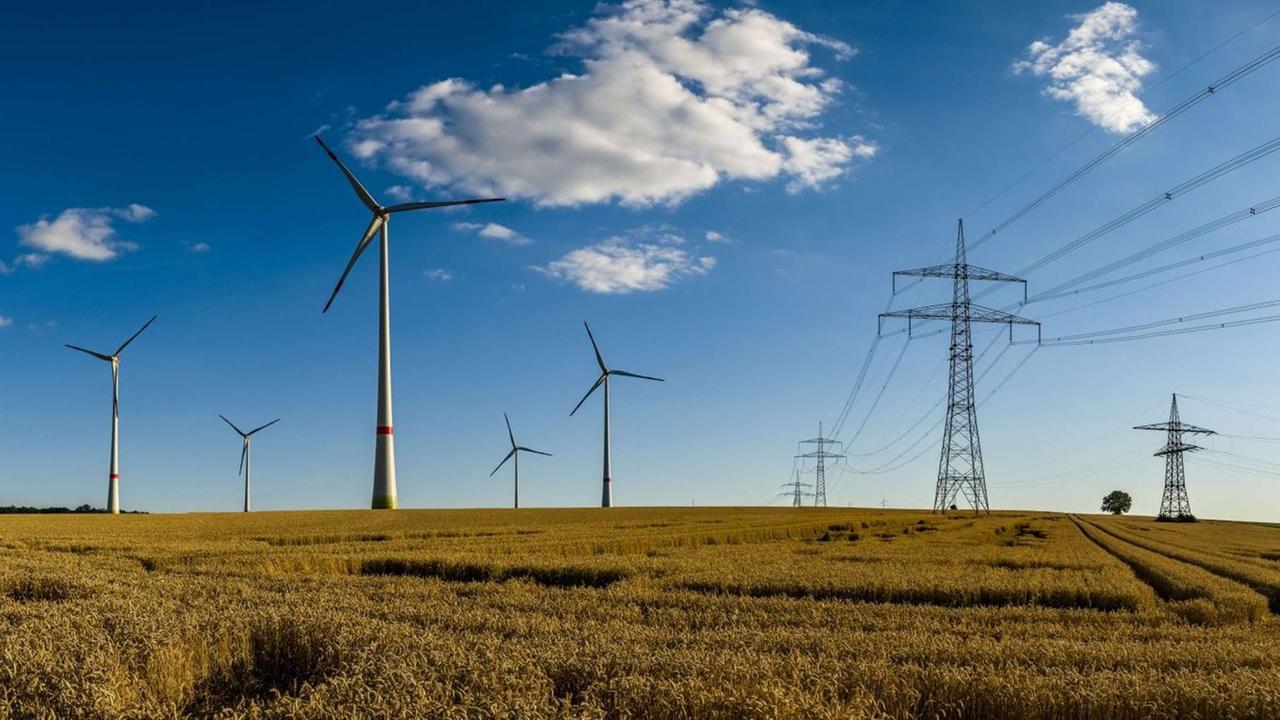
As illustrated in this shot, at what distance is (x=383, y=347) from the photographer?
8538cm

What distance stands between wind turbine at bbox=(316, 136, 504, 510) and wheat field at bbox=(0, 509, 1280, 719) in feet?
172

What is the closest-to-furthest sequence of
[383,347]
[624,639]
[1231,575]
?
[624,639]
[1231,575]
[383,347]

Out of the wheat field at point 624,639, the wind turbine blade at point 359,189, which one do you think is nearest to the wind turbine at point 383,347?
the wind turbine blade at point 359,189

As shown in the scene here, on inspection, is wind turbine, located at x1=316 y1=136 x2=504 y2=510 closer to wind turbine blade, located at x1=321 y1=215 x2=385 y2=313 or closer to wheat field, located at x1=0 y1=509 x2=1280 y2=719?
wind turbine blade, located at x1=321 y1=215 x2=385 y2=313

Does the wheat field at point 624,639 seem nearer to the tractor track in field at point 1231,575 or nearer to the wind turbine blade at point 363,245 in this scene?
the tractor track in field at point 1231,575

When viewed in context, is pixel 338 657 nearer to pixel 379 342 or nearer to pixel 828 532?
pixel 828 532

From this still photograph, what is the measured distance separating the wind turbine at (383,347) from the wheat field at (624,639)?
52438 mm

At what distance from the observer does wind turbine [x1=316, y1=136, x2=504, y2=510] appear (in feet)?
281

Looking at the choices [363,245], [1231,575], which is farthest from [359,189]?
[1231,575]

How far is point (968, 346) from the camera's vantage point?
90625mm

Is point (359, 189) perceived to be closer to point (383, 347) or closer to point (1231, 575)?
point (383, 347)

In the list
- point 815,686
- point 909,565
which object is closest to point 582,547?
point 909,565

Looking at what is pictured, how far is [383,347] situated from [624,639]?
7449 centimetres

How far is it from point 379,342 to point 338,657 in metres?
76.2
